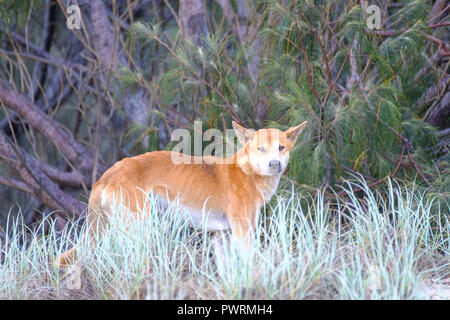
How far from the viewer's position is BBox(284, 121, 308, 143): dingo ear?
13.3ft

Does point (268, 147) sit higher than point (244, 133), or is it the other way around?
point (244, 133)

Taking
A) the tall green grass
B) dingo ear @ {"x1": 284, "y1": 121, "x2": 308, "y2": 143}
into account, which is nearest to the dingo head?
dingo ear @ {"x1": 284, "y1": 121, "x2": 308, "y2": 143}

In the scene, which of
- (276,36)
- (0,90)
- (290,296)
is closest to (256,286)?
(290,296)

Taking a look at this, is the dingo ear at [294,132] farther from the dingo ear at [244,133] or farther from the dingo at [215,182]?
the dingo ear at [244,133]

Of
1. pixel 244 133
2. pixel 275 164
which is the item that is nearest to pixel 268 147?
pixel 275 164

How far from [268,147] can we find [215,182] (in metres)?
0.45

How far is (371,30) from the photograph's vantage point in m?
4.42

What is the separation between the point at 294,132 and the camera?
410 cm

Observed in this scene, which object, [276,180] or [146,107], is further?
[146,107]

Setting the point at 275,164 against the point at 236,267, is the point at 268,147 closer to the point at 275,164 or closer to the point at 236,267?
the point at 275,164

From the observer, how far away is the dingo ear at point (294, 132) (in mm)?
4043

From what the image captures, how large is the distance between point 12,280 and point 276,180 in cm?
170

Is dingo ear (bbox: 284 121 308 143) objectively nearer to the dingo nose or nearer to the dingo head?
the dingo head
